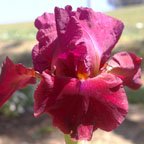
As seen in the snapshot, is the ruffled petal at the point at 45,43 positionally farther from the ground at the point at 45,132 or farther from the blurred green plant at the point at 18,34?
the blurred green plant at the point at 18,34

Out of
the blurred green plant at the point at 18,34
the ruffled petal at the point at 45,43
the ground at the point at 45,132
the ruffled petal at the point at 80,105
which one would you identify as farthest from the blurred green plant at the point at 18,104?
the blurred green plant at the point at 18,34

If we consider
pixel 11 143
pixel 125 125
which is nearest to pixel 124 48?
pixel 125 125

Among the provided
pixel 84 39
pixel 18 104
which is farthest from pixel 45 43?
pixel 18 104

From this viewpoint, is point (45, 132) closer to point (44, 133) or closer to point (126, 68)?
point (44, 133)

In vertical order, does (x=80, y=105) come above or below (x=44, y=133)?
above

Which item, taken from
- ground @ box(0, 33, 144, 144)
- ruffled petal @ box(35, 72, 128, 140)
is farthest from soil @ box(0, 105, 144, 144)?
ruffled petal @ box(35, 72, 128, 140)

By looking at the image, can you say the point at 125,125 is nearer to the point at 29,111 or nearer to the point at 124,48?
the point at 29,111
